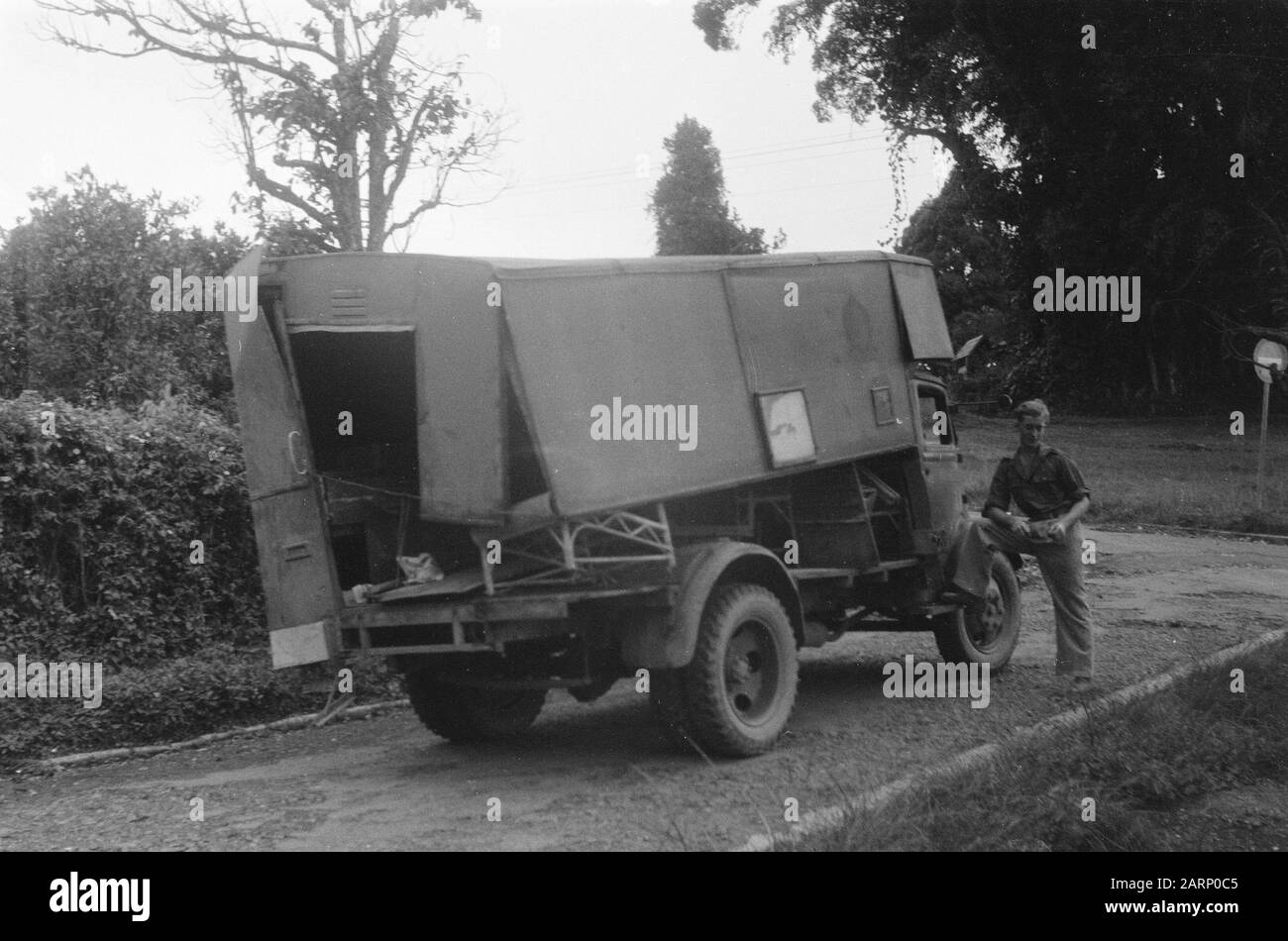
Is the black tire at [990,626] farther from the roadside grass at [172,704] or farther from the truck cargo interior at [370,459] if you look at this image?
the roadside grass at [172,704]

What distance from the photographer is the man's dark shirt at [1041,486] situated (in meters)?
9.02

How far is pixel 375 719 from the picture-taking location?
9359mm

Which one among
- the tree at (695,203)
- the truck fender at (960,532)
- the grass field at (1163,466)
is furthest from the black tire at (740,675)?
the tree at (695,203)

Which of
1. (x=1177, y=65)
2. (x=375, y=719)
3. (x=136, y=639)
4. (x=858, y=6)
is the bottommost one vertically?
(x=375, y=719)

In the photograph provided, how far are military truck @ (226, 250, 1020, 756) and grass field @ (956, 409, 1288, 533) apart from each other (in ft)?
33.5

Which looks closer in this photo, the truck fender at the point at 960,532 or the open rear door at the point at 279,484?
the open rear door at the point at 279,484

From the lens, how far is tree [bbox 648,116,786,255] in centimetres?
6569

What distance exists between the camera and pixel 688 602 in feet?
22.5

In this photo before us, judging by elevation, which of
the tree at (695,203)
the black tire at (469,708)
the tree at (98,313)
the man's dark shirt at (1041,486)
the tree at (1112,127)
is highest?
the tree at (695,203)

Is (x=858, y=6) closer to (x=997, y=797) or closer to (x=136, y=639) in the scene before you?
(x=136, y=639)

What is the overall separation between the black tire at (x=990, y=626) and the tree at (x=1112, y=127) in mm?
21988

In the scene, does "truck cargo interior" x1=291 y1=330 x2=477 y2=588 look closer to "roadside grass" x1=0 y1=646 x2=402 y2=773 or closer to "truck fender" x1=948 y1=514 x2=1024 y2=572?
"roadside grass" x1=0 y1=646 x2=402 y2=773
